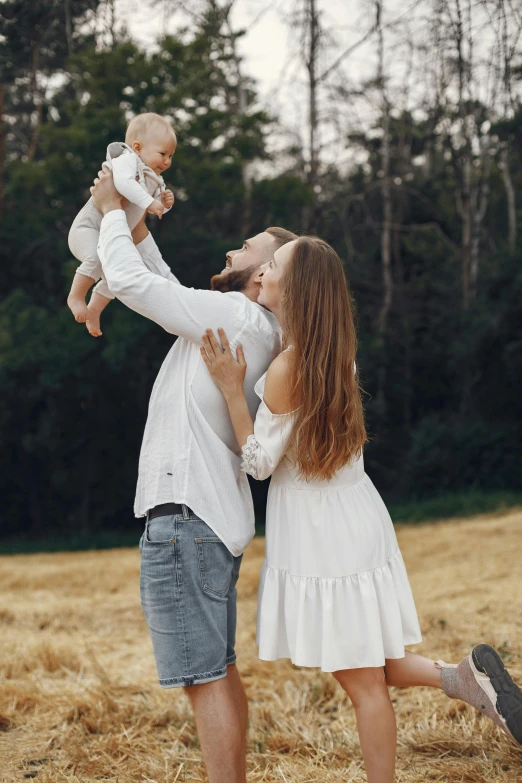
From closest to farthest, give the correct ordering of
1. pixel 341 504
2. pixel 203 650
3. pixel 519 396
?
pixel 203 650 → pixel 341 504 → pixel 519 396

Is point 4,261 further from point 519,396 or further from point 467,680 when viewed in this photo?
point 467,680

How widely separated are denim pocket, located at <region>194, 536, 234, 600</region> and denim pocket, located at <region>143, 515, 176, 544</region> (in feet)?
0.22

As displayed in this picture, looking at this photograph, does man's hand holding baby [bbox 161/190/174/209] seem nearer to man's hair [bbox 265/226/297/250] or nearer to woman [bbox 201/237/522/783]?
man's hair [bbox 265/226/297/250]

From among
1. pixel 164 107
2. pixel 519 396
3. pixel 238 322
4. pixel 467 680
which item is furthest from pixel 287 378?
pixel 519 396

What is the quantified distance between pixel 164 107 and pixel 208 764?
13.3 meters

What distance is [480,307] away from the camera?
615 inches

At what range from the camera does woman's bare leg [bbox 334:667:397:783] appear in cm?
218

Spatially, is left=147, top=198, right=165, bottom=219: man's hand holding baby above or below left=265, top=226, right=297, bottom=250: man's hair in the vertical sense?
above

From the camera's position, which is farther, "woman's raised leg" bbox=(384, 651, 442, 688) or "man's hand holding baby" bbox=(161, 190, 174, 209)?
"man's hand holding baby" bbox=(161, 190, 174, 209)

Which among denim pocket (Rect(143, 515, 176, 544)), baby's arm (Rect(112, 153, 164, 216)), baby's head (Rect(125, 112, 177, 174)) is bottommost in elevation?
denim pocket (Rect(143, 515, 176, 544))

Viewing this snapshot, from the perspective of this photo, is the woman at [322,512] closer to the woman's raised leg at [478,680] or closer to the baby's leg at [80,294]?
the woman's raised leg at [478,680]

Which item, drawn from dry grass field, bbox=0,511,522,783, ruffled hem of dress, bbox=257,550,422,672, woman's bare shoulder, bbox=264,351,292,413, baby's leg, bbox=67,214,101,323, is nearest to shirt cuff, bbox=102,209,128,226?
baby's leg, bbox=67,214,101,323

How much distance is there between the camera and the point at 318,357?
2184mm

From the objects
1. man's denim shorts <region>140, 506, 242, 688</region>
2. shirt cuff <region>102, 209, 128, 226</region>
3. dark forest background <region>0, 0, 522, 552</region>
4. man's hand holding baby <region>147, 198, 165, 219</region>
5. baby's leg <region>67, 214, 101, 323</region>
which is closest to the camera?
man's denim shorts <region>140, 506, 242, 688</region>
